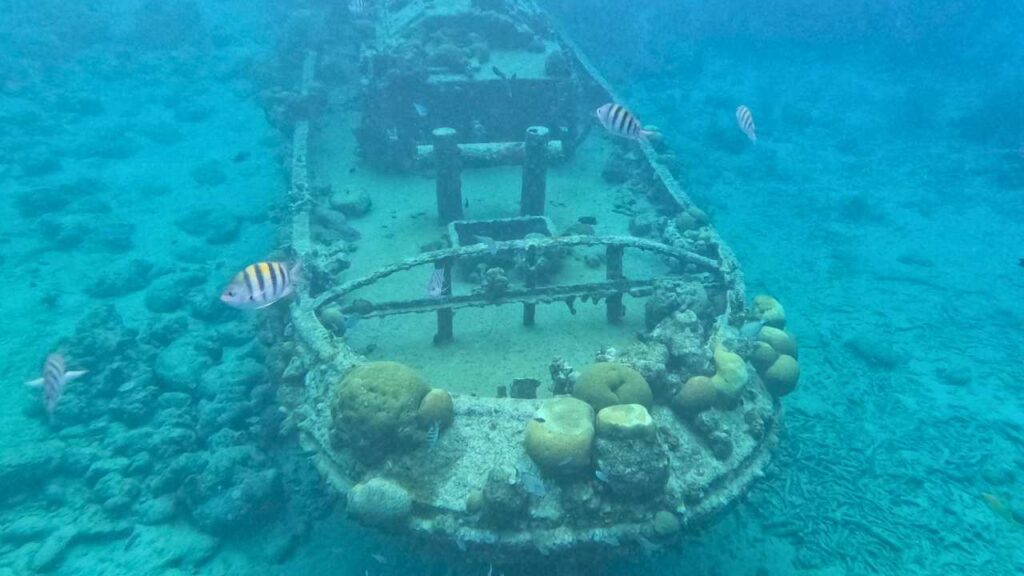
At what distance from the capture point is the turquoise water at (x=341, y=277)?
6.89 m

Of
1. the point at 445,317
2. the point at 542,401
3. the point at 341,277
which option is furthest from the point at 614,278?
the point at 341,277

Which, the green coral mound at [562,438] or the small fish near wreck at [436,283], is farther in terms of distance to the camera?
the small fish near wreck at [436,283]

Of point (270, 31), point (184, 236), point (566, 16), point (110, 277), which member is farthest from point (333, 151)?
point (566, 16)

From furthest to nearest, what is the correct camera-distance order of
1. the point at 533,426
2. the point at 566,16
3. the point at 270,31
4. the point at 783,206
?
the point at 566,16 < the point at 270,31 < the point at 783,206 < the point at 533,426

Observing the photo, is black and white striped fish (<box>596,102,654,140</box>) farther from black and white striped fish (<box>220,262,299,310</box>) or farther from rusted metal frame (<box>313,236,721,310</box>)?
black and white striped fish (<box>220,262,299,310</box>)

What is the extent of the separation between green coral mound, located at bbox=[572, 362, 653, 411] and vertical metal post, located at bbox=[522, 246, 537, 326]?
7.39ft

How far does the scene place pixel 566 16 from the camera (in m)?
31.3

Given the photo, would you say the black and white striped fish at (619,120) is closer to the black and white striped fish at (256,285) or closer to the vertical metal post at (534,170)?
the vertical metal post at (534,170)

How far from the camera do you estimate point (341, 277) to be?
367 inches

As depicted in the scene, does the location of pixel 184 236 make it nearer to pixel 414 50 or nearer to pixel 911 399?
pixel 414 50

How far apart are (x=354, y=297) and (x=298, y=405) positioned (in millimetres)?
2368

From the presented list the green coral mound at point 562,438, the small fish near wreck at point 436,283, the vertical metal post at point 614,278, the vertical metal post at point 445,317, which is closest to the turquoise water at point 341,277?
the vertical metal post at point 445,317

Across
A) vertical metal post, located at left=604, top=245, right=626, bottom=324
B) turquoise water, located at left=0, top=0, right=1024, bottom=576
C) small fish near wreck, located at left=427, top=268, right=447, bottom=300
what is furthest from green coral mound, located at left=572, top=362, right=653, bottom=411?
small fish near wreck, located at left=427, top=268, right=447, bottom=300

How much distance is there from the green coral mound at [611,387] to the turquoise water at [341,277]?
1483 mm
